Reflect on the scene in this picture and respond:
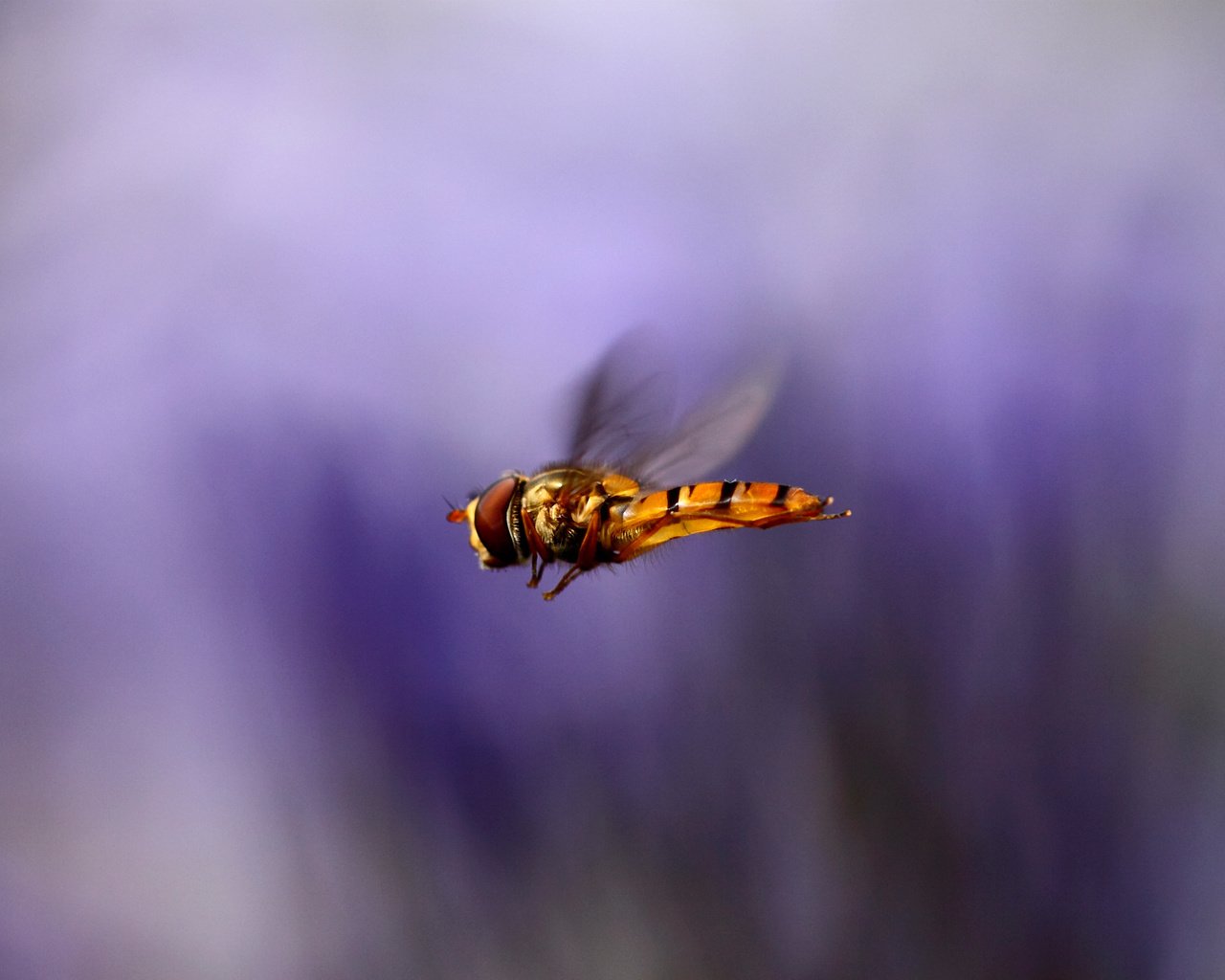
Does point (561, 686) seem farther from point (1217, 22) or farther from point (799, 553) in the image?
point (1217, 22)

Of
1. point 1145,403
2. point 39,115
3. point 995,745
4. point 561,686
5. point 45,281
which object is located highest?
point 39,115

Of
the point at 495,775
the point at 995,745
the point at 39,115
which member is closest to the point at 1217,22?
the point at 995,745

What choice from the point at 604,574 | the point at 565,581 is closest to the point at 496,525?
the point at 565,581

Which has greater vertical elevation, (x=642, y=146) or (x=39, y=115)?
(x=39, y=115)

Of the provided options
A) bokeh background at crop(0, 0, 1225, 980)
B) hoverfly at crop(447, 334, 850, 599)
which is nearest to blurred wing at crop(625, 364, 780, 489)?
hoverfly at crop(447, 334, 850, 599)

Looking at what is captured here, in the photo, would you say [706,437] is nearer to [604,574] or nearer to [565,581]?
[565,581]

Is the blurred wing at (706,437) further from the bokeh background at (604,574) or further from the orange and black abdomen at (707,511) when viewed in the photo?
the bokeh background at (604,574)
